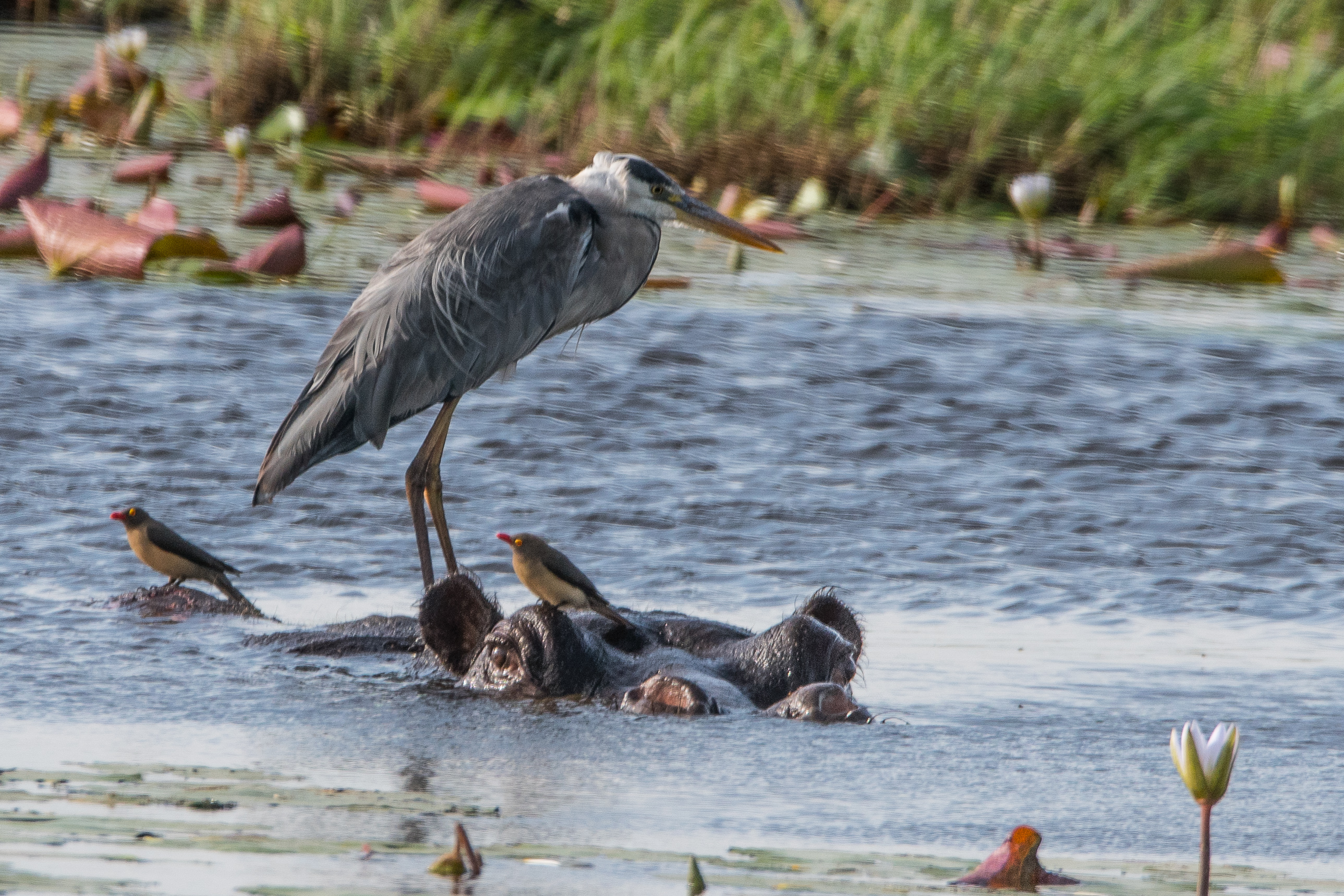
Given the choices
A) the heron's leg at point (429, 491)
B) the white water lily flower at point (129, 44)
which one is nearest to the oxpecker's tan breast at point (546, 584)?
the heron's leg at point (429, 491)

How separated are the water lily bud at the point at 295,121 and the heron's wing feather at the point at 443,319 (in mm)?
3676

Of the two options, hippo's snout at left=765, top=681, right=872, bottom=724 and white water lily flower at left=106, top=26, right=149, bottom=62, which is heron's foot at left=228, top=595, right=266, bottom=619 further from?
white water lily flower at left=106, top=26, right=149, bottom=62

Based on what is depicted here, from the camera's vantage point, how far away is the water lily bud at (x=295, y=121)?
793 cm

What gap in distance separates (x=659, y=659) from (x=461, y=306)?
4.34 ft

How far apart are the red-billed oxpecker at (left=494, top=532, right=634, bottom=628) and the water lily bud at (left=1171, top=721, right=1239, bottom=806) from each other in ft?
4.94

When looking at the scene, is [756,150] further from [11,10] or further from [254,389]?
[11,10]

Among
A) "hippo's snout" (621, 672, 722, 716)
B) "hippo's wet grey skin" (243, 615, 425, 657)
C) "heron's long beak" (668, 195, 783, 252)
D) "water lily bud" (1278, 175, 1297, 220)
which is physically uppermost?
"water lily bud" (1278, 175, 1297, 220)

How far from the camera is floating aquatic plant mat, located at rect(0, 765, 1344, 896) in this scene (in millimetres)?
2070

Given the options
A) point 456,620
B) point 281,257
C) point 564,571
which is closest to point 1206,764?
point 564,571

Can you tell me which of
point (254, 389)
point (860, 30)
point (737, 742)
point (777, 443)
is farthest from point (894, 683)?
point (860, 30)

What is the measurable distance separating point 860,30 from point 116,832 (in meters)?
6.99

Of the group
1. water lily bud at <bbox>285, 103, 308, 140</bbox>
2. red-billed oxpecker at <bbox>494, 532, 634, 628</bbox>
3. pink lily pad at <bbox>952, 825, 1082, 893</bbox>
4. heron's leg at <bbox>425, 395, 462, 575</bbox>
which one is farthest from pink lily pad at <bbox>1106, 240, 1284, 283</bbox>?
pink lily pad at <bbox>952, 825, 1082, 893</bbox>

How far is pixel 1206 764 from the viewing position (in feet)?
6.05

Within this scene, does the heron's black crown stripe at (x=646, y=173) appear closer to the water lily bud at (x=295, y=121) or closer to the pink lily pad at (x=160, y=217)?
the pink lily pad at (x=160, y=217)
